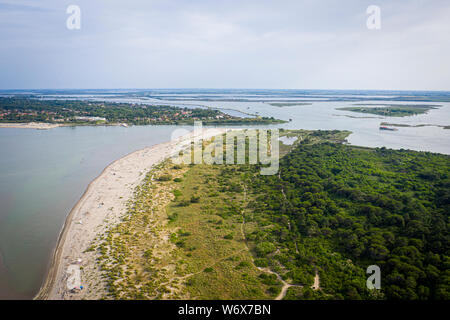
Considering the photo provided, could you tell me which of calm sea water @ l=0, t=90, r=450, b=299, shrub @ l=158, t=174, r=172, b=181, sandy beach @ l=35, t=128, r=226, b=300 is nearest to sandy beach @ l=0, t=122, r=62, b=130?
calm sea water @ l=0, t=90, r=450, b=299

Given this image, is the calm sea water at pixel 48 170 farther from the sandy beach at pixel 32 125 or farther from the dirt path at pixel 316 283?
the dirt path at pixel 316 283

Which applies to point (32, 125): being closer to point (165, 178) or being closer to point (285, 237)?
point (165, 178)

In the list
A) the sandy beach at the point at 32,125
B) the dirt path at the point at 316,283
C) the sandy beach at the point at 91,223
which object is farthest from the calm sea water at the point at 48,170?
the dirt path at the point at 316,283

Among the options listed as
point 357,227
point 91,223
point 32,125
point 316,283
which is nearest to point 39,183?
point 91,223

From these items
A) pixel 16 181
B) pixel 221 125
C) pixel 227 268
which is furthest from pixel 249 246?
pixel 221 125
